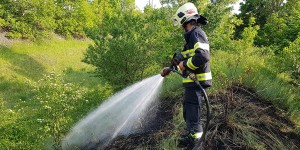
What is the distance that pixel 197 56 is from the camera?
3.46 m


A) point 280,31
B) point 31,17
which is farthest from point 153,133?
point 31,17

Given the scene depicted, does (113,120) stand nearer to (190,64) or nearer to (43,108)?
(43,108)

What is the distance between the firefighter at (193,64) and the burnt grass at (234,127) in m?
0.64

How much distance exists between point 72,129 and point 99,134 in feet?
1.66

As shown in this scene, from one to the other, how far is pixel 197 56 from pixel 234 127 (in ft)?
5.71

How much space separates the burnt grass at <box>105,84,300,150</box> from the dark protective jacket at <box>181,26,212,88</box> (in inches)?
44.0

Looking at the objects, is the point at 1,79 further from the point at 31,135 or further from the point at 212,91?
the point at 212,91

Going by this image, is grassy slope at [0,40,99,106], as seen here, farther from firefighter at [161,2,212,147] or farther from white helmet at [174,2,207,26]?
white helmet at [174,2,207,26]

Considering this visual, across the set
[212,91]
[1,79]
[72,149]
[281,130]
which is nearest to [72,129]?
[72,149]

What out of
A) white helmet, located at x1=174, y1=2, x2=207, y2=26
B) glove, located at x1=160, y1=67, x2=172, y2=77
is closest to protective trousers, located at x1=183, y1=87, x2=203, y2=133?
glove, located at x1=160, y1=67, x2=172, y2=77

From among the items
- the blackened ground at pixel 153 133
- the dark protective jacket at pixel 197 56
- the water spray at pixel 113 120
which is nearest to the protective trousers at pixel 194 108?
the dark protective jacket at pixel 197 56

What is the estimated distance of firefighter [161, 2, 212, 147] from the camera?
3.58 m

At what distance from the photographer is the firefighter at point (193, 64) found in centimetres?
358

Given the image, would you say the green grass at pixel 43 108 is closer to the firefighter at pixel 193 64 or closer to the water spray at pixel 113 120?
the water spray at pixel 113 120
